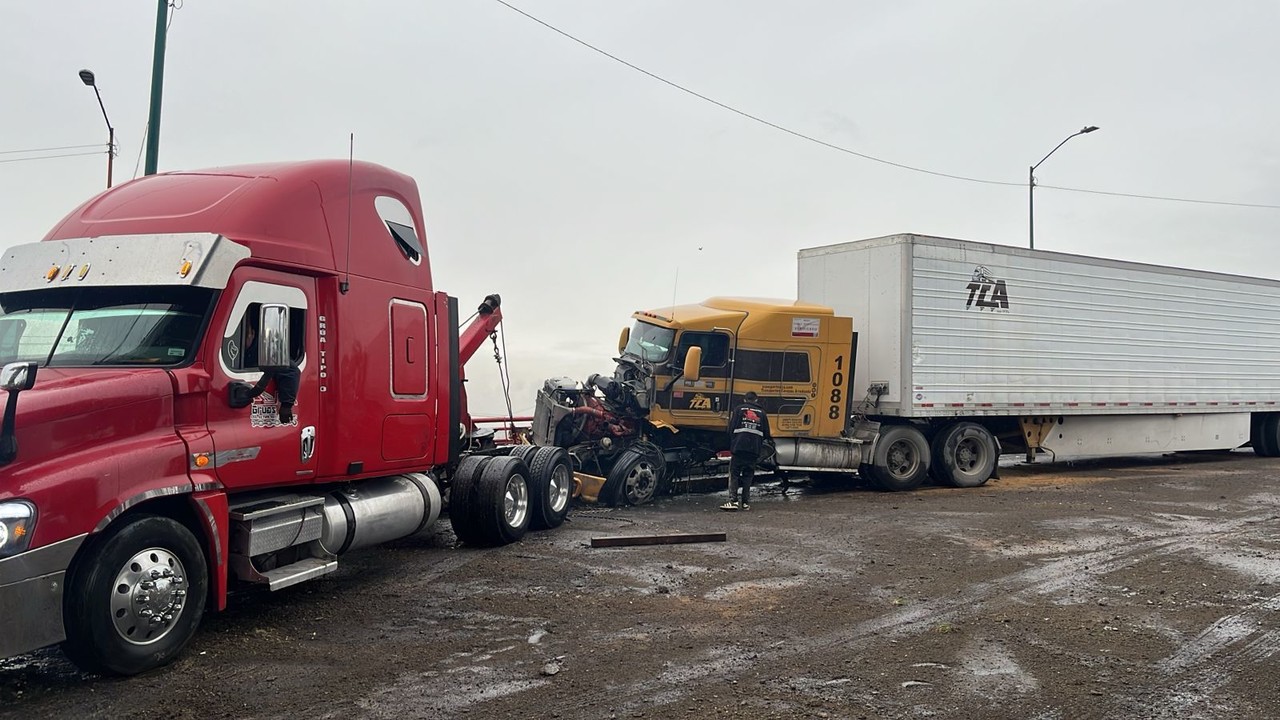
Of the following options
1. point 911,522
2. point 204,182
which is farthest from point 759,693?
point 911,522

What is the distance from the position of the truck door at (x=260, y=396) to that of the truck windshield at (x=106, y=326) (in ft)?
0.66

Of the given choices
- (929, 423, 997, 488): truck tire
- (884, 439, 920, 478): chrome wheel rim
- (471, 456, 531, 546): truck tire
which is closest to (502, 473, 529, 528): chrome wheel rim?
(471, 456, 531, 546): truck tire

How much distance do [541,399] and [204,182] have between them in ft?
22.4

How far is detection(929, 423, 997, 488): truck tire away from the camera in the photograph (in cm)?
1538

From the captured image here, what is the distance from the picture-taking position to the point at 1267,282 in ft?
67.6

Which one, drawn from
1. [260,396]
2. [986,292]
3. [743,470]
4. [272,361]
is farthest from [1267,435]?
[272,361]

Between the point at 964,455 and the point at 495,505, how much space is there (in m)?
9.59

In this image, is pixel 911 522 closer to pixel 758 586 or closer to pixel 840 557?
pixel 840 557

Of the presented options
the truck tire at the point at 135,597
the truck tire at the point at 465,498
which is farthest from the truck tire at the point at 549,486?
the truck tire at the point at 135,597

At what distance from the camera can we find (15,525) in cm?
470

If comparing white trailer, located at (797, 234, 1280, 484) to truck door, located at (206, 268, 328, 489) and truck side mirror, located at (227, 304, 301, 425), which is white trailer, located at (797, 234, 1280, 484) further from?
truck side mirror, located at (227, 304, 301, 425)

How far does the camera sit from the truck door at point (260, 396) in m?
6.09

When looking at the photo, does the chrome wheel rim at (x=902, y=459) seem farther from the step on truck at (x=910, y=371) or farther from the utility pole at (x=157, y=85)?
the utility pole at (x=157, y=85)

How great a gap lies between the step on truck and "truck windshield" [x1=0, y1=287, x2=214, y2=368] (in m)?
7.16
